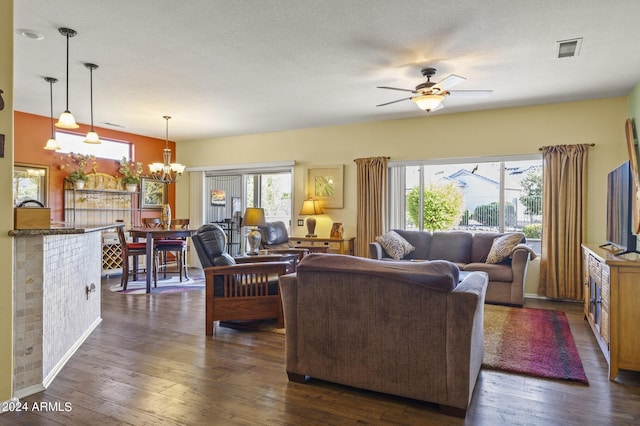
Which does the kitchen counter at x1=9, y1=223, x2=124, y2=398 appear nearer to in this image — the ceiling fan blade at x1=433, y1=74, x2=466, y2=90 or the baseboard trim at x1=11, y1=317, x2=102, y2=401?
the baseboard trim at x1=11, y1=317, x2=102, y2=401

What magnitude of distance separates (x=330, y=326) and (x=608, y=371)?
208 centimetres

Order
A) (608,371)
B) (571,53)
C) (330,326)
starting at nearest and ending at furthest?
(330,326) < (608,371) < (571,53)

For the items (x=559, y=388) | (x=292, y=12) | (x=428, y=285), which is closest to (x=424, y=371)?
(x=428, y=285)

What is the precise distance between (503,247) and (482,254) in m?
0.41

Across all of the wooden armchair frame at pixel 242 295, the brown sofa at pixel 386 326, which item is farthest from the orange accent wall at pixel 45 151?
the brown sofa at pixel 386 326

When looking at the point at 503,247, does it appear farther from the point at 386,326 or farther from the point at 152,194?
the point at 152,194

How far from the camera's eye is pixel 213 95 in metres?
5.09

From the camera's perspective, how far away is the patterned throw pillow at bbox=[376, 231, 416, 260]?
18.3ft

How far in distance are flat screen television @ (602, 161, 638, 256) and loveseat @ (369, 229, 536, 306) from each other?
1055 millimetres

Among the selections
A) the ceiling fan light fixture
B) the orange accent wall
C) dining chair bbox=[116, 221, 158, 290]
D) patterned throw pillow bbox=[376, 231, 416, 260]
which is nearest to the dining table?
dining chair bbox=[116, 221, 158, 290]

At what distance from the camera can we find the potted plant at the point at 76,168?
6383 millimetres

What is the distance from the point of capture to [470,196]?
598 centimetres

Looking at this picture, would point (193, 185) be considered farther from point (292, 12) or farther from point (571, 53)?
point (571, 53)

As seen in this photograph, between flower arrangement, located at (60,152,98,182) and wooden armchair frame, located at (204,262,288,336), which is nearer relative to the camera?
wooden armchair frame, located at (204,262,288,336)
